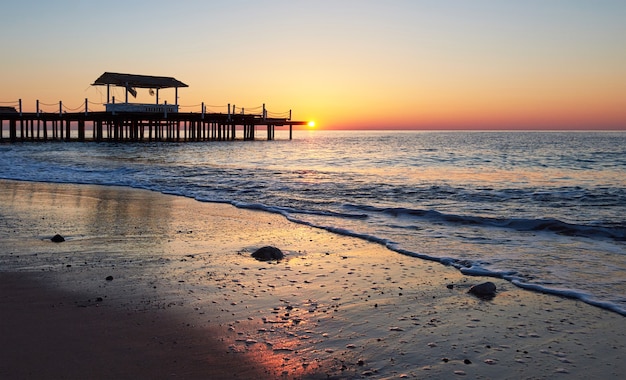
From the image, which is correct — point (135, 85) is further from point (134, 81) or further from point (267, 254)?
point (267, 254)

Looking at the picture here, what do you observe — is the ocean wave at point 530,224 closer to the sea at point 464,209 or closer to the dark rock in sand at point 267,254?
the sea at point 464,209

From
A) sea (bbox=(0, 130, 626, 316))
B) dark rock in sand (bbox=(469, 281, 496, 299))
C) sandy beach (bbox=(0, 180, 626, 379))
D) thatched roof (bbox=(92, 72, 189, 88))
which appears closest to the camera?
sandy beach (bbox=(0, 180, 626, 379))

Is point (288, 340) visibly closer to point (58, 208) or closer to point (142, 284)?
point (142, 284)

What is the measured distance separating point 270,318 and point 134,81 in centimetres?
4642

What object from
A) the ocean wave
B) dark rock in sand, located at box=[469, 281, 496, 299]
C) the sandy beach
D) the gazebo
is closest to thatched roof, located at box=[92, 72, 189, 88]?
the gazebo

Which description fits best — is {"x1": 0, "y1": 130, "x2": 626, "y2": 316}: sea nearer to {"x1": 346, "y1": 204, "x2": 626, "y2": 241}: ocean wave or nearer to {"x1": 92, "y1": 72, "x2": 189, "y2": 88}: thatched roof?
{"x1": 346, "y1": 204, "x2": 626, "y2": 241}: ocean wave

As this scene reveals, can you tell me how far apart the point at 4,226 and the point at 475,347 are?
728 centimetres

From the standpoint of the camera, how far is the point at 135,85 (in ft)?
157

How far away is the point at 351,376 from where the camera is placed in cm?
344

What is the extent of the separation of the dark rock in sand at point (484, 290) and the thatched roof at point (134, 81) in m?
45.9

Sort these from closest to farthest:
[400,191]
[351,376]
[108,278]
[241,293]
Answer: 1. [351,376]
2. [241,293]
3. [108,278]
4. [400,191]

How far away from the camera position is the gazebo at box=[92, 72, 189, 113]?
46.9 m

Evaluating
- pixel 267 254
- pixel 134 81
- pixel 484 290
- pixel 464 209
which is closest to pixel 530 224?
pixel 464 209

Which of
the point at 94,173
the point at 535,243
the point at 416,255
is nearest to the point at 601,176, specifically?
the point at 535,243
